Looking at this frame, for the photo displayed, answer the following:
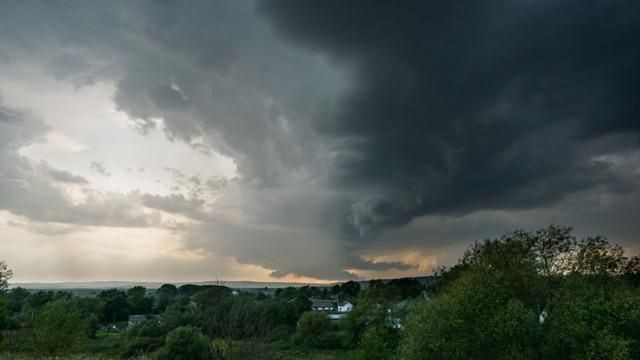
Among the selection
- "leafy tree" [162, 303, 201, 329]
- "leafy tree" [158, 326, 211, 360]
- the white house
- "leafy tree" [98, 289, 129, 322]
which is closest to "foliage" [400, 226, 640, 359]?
"leafy tree" [158, 326, 211, 360]

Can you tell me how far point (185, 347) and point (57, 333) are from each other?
18120 millimetres

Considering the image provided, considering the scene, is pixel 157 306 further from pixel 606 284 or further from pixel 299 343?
pixel 606 284

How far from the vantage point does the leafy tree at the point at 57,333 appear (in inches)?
2430

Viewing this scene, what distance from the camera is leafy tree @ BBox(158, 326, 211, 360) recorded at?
2884 inches

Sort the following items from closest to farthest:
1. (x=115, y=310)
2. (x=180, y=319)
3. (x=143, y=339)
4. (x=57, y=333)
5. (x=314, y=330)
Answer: (x=57, y=333) < (x=143, y=339) < (x=314, y=330) < (x=180, y=319) < (x=115, y=310)

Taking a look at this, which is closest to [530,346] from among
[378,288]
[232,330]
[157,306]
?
[232,330]

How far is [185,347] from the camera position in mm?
74000

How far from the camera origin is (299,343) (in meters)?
108

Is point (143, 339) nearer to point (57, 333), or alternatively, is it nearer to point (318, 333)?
point (318, 333)

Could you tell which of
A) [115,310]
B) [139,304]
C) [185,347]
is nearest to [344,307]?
[139,304]

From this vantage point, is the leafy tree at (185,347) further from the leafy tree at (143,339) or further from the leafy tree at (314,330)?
the leafy tree at (314,330)

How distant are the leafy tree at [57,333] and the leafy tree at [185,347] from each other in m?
12.4

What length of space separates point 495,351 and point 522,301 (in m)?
5.08

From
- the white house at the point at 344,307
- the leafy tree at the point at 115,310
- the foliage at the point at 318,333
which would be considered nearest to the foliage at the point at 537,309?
the foliage at the point at 318,333
